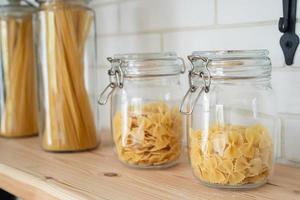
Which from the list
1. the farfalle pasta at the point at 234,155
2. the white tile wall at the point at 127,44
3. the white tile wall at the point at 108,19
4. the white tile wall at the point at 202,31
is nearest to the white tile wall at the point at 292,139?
the white tile wall at the point at 202,31

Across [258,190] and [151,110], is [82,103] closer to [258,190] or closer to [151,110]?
[151,110]

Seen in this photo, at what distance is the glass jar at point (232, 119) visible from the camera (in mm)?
514

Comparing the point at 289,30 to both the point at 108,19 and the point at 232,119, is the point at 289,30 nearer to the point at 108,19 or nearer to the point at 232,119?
the point at 232,119

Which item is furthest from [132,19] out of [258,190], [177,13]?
[258,190]

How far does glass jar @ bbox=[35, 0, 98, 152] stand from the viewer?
0.74 meters

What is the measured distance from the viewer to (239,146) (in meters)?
0.51

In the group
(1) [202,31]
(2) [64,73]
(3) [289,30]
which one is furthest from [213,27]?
(2) [64,73]

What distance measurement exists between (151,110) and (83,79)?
18cm

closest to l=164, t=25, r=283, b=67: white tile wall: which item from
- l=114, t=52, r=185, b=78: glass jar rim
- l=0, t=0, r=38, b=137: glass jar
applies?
l=114, t=52, r=185, b=78: glass jar rim

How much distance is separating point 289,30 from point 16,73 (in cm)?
54

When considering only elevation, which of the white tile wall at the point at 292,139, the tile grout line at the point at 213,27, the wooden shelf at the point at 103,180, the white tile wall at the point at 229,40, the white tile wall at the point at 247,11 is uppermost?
the white tile wall at the point at 247,11

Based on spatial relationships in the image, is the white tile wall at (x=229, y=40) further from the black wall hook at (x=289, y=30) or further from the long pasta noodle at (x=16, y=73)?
the long pasta noodle at (x=16, y=73)

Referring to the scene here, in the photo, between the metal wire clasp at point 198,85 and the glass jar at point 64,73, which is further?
the glass jar at point 64,73

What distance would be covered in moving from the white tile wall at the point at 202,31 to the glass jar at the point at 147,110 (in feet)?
0.34
